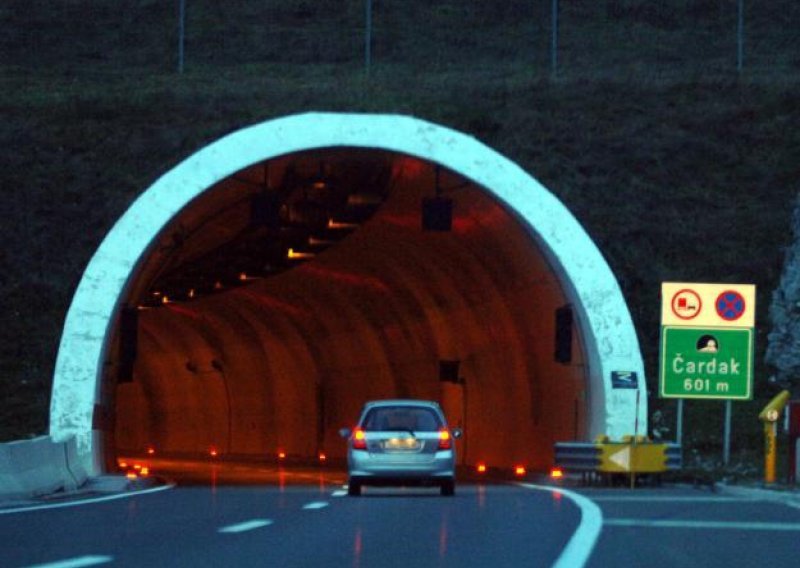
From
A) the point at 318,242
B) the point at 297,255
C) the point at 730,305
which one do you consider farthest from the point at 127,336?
the point at 730,305

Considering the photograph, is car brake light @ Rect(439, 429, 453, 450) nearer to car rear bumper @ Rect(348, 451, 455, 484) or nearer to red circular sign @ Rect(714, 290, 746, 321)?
car rear bumper @ Rect(348, 451, 455, 484)

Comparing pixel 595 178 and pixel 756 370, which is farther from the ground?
pixel 595 178

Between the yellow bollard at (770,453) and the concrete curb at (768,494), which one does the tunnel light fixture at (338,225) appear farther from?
the concrete curb at (768,494)

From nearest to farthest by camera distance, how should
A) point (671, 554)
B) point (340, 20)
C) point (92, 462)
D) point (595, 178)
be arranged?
point (671, 554)
point (92, 462)
point (595, 178)
point (340, 20)

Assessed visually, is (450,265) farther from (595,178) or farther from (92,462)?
(92,462)

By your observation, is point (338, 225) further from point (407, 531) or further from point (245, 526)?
point (407, 531)

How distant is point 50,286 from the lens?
1486 inches

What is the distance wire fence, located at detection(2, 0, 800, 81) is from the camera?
50125 millimetres

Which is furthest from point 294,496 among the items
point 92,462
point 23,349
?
point 23,349

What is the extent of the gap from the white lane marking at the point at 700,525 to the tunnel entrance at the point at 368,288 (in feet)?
44.6

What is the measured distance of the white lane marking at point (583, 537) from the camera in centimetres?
1500

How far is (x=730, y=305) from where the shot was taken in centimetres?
3294

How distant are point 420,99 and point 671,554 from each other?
26789mm

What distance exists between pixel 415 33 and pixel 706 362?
70.6ft
